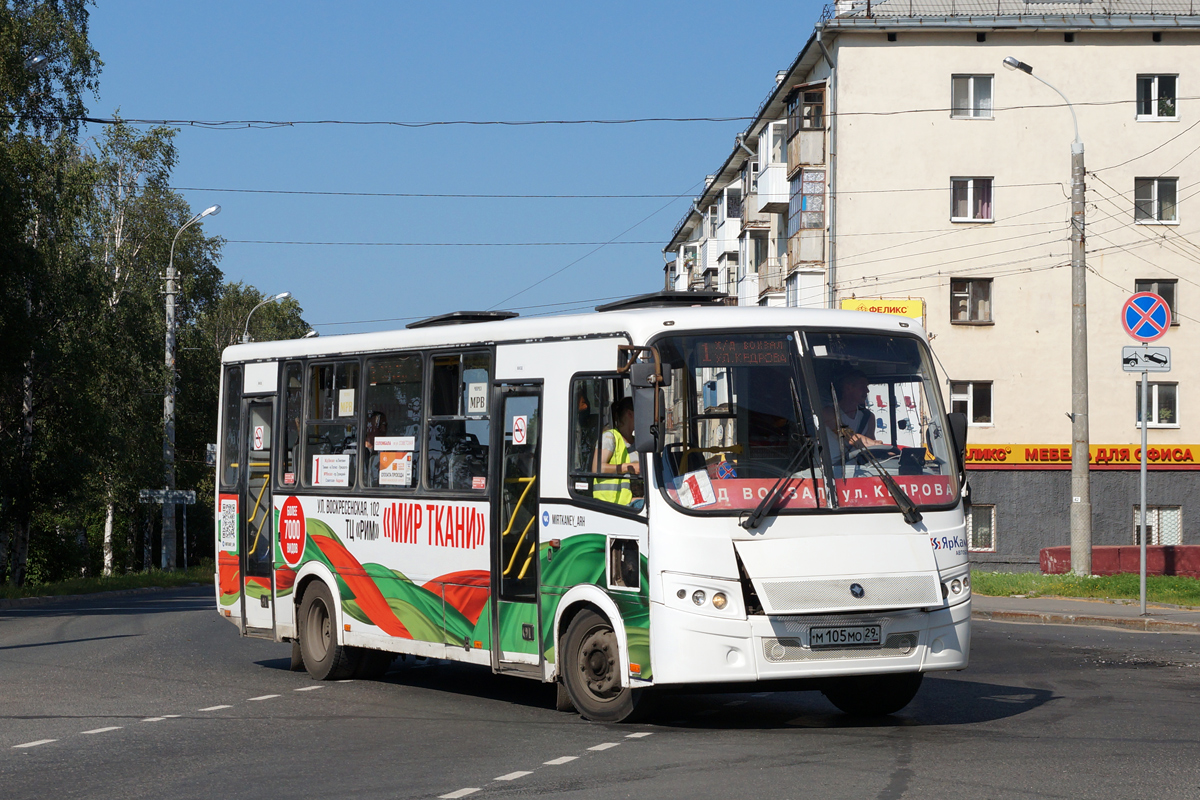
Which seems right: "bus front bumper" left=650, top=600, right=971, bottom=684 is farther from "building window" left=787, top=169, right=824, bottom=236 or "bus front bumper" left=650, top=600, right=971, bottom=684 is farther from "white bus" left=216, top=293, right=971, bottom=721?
"building window" left=787, top=169, right=824, bottom=236

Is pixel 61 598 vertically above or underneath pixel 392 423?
underneath

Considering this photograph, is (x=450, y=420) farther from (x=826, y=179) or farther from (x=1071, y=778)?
(x=826, y=179)

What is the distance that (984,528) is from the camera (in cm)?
4550

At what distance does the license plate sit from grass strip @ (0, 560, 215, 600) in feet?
76.3

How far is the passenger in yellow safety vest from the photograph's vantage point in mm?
10453

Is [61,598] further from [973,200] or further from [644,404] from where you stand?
[973,200]

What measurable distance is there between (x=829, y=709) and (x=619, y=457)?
2740 mm

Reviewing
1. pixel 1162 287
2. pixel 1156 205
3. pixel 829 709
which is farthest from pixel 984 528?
pixel 829 709

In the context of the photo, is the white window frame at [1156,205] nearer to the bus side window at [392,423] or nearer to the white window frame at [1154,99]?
the white window frame at [1154,99]

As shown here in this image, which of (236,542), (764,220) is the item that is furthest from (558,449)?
(764,220)

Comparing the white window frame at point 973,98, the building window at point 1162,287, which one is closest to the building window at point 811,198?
the white window frame at point 973,98

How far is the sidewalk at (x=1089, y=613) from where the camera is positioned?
63.0 feet

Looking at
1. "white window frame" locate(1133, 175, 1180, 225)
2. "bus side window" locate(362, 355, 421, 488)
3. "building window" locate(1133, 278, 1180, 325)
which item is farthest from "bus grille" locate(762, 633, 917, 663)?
"white window frame" locate(1133, 175, 1180, 225)

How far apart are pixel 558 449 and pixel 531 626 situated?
1.32 m
